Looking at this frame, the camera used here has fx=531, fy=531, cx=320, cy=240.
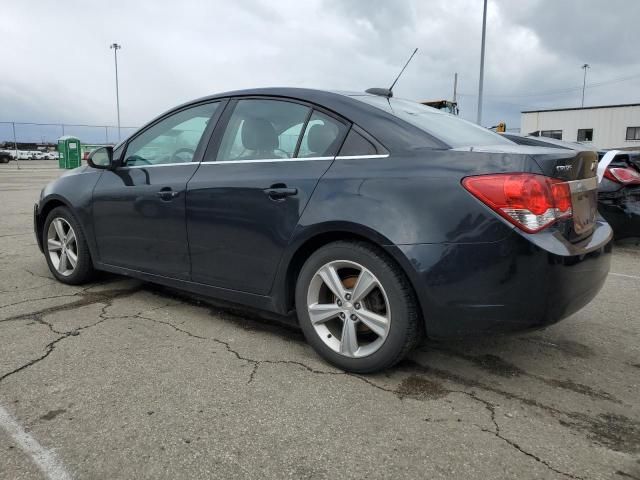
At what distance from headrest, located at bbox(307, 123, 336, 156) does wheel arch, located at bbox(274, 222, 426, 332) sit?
475 mm

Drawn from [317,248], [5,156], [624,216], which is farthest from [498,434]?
[5,156]

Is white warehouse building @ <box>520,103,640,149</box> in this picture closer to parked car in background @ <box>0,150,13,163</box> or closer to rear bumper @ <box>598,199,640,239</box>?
rear bumper @ <box>598,199,640,239</box>

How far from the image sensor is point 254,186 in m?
3.14

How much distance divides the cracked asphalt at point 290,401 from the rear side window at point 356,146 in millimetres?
1187

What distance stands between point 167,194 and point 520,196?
89.7 inches

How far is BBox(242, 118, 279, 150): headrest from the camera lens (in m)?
3.27

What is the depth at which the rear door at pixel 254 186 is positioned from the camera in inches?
118

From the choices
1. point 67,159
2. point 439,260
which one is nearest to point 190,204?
point 439,260

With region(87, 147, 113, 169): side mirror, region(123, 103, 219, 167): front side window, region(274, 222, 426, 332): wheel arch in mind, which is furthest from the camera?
region(87, 147, 113, 169): side mirror

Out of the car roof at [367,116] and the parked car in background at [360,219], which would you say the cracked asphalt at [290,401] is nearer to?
the parked car in background at [360,219]

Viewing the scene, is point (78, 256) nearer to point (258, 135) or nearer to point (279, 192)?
point (258, 135)

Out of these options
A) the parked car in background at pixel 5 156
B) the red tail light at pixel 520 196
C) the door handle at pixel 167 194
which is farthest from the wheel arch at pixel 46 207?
the parked car in background at pixel 5 156

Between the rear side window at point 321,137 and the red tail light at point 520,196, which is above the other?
the rear side window at point 321,137

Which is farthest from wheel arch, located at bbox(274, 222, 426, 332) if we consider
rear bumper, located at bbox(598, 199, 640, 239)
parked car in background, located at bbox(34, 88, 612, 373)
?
rear bumper, located at bbox(598, 199, 640, 239)
